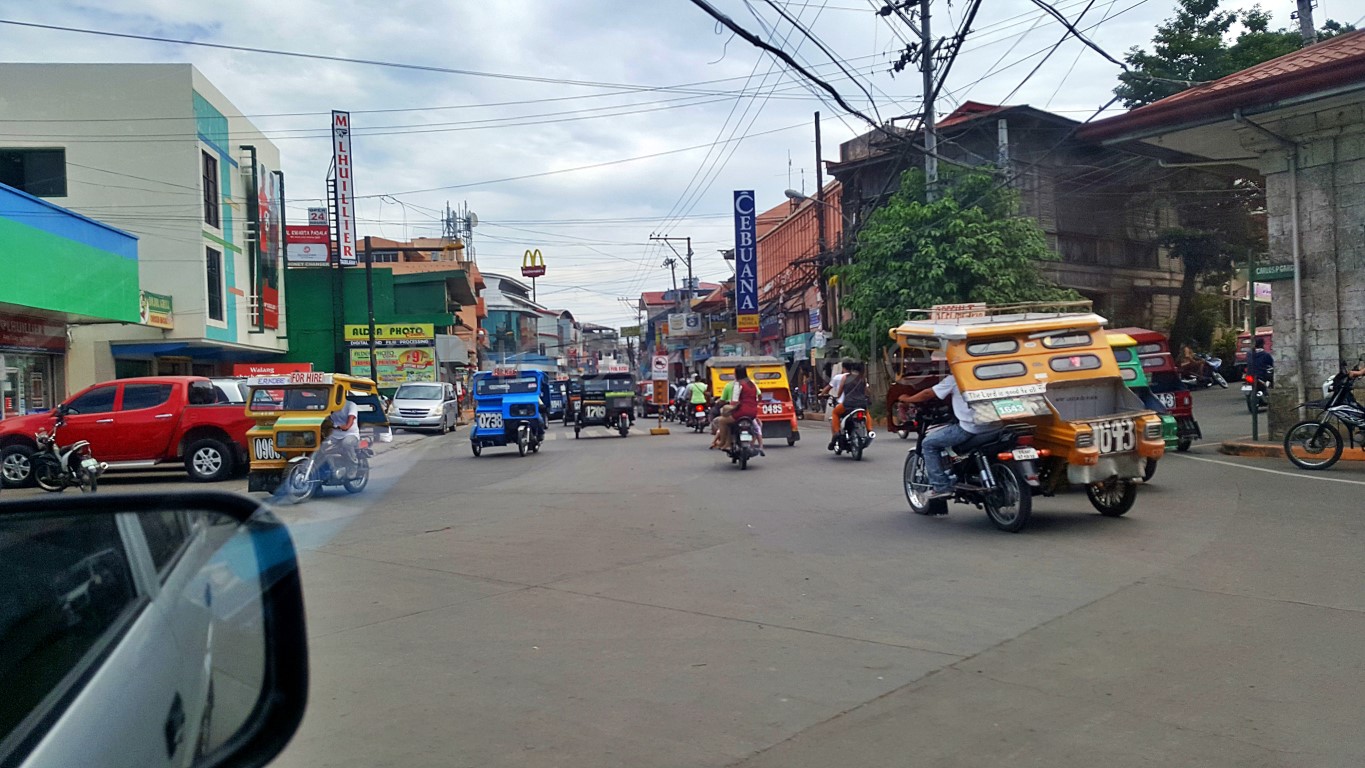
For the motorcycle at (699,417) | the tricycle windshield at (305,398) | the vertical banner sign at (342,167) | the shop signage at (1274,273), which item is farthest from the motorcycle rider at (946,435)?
the vertical banner sign at (342,167)

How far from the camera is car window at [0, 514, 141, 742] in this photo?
6.07 ft

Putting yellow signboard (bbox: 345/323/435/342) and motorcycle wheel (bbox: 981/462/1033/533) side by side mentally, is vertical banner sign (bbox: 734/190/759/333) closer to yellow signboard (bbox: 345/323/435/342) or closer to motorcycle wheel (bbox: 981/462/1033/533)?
yellow signboard (bbox: 345/323/435/342)

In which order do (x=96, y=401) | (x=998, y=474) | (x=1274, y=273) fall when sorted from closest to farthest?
(x=998, y=474) → (x=1274, y=273) → (x=96, y=401)

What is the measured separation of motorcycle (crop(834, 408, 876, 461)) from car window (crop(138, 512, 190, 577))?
50.7 ft

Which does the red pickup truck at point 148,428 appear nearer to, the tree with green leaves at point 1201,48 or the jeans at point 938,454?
the jeans at point 938,454

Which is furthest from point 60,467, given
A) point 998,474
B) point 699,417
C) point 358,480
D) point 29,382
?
point 699,417

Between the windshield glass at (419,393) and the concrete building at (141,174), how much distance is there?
5.66m

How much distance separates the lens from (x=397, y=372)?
47.7 metres

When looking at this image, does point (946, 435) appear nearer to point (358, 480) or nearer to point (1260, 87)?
point (1260, 87)

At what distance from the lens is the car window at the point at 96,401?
1753cm

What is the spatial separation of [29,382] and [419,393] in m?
12.4

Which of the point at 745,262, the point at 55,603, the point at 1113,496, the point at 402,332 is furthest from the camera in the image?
the point at 402,332

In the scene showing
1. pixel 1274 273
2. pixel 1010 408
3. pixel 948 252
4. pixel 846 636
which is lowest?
pixel 846 636

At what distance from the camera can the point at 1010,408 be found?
9469 millimetres
